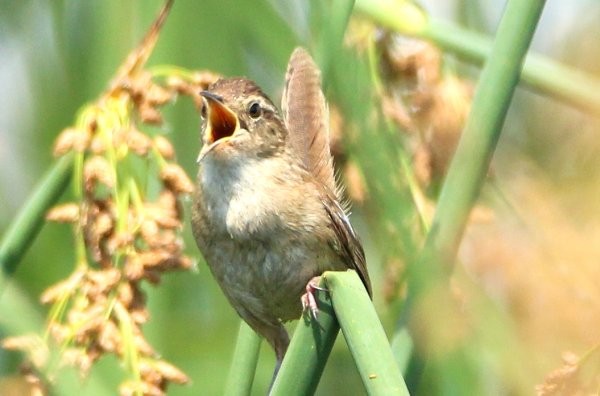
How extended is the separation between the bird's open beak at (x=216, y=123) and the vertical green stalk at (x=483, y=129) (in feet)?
2.38

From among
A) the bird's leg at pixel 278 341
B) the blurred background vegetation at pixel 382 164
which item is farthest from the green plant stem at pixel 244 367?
the bird's leg at pixel 278 341

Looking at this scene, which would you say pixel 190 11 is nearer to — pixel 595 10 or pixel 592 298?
pixel 595 10

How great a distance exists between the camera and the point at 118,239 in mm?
1704

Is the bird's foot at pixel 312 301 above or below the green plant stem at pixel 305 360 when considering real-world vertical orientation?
below

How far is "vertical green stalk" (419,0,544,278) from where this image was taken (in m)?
1.41

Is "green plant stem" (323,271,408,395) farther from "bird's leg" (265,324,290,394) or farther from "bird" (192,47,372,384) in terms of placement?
"bird's leg" (265,324,290,394)

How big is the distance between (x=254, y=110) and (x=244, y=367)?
81 centimetres

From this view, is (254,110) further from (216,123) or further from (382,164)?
(382,164)

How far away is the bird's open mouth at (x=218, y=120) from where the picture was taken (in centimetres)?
212

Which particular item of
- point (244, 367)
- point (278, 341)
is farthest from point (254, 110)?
point (244, 367)

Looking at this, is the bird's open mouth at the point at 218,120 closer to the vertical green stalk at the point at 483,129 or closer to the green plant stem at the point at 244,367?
the green plant stem at the point at 244,367

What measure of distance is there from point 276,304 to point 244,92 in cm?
50

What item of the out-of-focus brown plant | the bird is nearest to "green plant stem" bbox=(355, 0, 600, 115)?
the bird

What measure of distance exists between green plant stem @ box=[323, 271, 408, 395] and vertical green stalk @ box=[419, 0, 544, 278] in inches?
7.6
